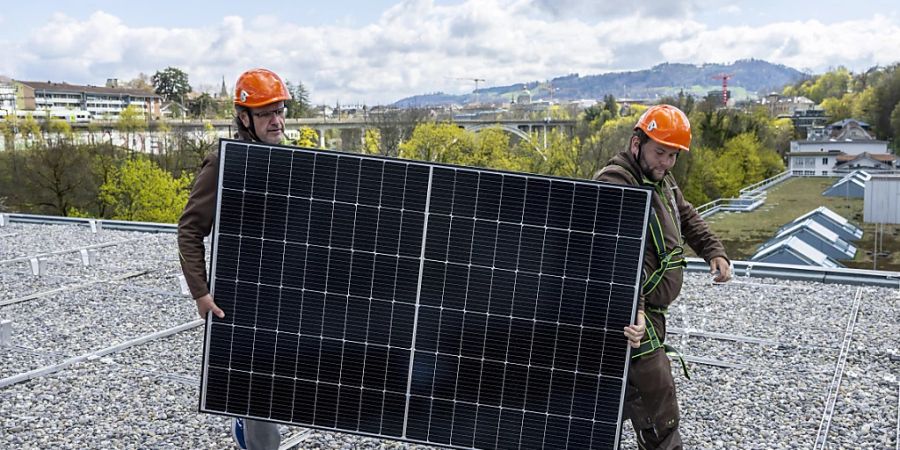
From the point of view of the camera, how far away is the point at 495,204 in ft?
14.8

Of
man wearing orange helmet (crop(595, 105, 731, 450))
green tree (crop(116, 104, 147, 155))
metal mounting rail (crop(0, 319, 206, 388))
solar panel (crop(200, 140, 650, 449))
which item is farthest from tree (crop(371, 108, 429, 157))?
man wearing orange helmet (crop(595, 105, 731, 450))

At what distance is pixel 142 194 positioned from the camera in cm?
4750

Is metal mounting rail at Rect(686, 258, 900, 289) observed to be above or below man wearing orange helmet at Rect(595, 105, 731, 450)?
below

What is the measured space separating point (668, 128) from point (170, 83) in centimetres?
13471

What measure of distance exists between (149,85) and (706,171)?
10864cm

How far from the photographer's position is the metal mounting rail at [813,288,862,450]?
280 inches

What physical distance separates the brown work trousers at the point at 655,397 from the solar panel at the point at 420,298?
282 millimetres

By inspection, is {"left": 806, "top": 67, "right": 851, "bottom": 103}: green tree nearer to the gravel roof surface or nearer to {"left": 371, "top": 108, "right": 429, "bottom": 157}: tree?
{"left": 371, "top": 108, "right": 429, "bottom": 157}: tree

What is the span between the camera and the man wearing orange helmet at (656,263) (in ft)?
15.2

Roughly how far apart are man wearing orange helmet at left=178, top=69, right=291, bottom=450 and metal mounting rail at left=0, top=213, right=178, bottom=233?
16.6 metres

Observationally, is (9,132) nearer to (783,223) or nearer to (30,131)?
(30,131)

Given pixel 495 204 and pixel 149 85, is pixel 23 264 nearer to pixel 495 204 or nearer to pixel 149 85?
pixel 495 204

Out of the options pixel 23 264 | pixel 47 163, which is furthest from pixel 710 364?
pixel 47 163

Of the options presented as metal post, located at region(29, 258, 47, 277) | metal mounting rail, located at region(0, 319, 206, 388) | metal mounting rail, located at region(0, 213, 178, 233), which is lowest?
metal mounting rail, located at region(0, 213, 178, 233)
